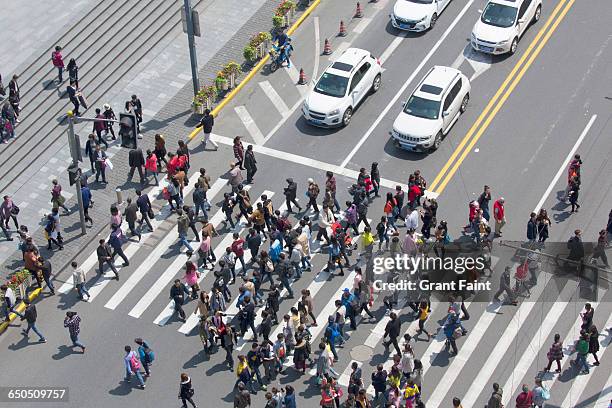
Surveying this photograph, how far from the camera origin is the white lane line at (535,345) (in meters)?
38.4

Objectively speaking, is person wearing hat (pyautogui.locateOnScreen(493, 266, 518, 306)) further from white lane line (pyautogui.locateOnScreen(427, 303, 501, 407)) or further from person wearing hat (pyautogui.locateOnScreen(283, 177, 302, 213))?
person wearing hat (pyautogui.locateOnScreen(283, 177, 302, 213))

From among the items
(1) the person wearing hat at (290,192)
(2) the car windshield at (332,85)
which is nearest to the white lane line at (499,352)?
(1) the person wearing hat at (290,192)

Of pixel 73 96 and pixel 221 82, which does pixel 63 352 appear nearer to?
pixel 73 96

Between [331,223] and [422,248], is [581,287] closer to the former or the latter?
[422,248]

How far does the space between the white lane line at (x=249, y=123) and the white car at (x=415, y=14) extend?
7797mm

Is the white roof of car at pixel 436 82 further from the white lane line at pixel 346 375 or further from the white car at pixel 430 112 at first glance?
the white lane line at pixel 346 375

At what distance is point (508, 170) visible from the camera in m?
46.1

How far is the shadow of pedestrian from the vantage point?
132ft

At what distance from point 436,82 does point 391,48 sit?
5056 mm

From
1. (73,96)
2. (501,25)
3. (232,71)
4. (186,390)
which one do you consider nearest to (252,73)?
(232,71)

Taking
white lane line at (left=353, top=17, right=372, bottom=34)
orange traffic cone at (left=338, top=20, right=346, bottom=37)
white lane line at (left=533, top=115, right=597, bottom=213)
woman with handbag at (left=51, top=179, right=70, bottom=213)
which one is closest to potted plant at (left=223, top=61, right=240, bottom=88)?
orange traffic cone at (left=338, top=20, right=346, bottom=37)

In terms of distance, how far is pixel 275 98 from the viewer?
5022 cm

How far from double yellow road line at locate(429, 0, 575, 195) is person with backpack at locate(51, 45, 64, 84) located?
1574cm

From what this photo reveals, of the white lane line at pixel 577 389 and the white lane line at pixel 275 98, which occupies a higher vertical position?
the white lane line at pixel 275 98
